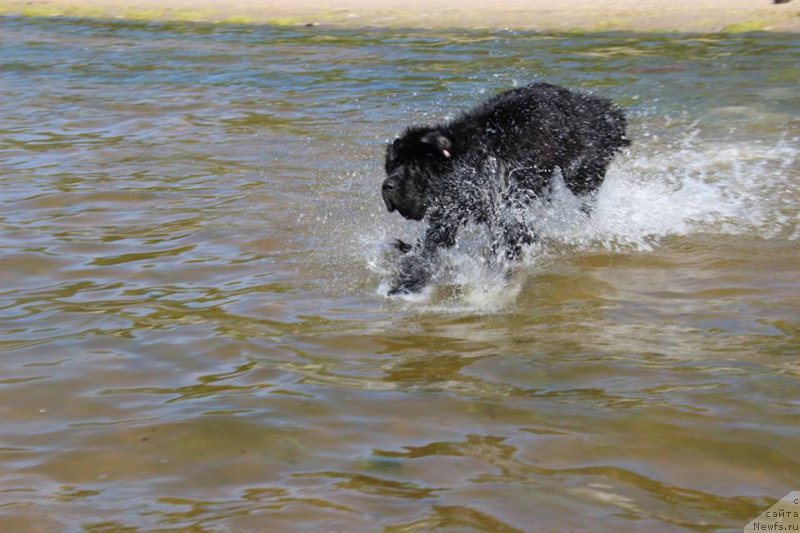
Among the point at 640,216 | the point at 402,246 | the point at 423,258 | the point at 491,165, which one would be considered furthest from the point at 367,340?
the point at 640,216

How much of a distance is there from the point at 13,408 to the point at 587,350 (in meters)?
2.55

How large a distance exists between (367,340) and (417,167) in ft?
4.81

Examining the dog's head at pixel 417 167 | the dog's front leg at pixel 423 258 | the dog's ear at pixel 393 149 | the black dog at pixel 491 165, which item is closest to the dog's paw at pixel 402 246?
the black dog at pixel 491 165

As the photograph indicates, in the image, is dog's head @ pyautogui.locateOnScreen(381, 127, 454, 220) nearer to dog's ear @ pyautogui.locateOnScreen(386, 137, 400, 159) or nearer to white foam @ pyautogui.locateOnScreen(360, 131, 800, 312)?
dog's ear @ pyautogui.locateOnScreen(386, 137, 400, 159)

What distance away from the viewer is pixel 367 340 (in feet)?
17.5

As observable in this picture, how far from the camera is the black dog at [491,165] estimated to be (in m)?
6.39

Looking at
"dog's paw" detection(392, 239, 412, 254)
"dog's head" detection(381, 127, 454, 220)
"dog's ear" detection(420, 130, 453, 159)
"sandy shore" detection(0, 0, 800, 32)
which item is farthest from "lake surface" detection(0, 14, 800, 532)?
"sandy shore" detection(0, 0, 800, 32)

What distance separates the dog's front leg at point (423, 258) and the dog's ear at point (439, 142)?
1.41ft

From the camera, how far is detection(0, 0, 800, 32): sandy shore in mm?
16500

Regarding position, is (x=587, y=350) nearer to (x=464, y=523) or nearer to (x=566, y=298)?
(x=566, y=298)

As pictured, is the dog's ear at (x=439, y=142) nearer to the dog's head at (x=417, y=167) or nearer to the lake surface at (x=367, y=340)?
the dog's head at (x=417, y=167)

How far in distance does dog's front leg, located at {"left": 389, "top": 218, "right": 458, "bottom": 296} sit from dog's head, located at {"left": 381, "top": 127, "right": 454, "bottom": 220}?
0.16 meters

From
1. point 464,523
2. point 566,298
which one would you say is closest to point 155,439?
Answer: point 464,523

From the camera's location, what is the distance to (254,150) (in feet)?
32.5
